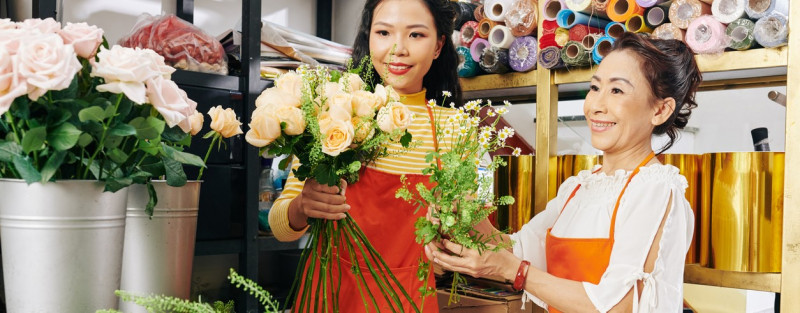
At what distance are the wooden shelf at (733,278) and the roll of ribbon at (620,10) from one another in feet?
2.59

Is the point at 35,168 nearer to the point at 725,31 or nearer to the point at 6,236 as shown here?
the point at 6,236

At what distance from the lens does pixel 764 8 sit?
1726 millimetres

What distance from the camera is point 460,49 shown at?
8.09 feet

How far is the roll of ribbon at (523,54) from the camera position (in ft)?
7.40

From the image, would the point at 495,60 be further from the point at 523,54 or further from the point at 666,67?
the point at 666,67

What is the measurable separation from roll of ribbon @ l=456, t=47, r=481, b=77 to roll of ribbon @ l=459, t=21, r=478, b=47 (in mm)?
27

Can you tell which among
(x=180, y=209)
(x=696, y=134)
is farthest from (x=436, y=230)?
(x=696, y=134)

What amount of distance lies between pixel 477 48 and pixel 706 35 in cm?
84

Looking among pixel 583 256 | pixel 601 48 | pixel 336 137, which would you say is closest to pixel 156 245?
pixel 336 137

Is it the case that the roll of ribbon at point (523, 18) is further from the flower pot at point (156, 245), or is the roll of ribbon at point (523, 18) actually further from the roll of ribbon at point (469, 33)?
the flower pot at point (156, 245)

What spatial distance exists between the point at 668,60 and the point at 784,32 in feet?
1.22

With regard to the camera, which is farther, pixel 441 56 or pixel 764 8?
pixel 441 56

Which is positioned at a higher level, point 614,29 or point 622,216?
point 614,29

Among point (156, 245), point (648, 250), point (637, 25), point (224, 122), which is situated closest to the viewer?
point (156, 245)
